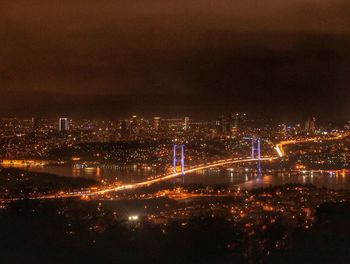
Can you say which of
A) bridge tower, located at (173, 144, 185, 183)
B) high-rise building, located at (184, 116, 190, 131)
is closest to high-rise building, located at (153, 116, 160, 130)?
high-rise building, located at (184, 116, 190, 131)

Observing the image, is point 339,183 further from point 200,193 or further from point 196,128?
point 196,128

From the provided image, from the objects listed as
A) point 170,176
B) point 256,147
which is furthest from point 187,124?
point 170,176

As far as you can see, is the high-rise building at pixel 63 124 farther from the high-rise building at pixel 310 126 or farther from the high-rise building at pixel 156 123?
the high-rise building at pixel 310 126

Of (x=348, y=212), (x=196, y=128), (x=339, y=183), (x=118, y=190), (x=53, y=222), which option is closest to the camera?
(x=53, y=222)

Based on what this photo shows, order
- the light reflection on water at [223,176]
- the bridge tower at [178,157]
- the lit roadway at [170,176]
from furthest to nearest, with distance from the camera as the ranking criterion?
the bridge tower at [178,157] → the light reflection on water at [223,176] → the lit roadway at [170,176]

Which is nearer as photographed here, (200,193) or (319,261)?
(319,261)

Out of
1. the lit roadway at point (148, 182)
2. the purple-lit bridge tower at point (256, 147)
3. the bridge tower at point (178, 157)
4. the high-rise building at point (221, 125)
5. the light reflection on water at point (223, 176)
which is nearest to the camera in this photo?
the lit roadway at point (148, 182)

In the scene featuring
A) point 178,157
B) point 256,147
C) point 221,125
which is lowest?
point 178,157

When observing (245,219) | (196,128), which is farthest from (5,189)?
(196,128)

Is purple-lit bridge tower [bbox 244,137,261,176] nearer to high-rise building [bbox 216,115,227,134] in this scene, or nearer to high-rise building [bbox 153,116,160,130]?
high-rise building [bbox 216,115,227,134]

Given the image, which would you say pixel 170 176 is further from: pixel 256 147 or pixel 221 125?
pixel 221 125

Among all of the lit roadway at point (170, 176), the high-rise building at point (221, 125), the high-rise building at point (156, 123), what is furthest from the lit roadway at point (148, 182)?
the high-rise building at point (156, 123)
